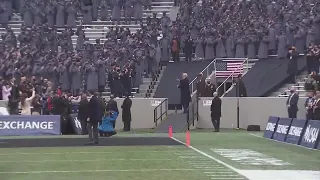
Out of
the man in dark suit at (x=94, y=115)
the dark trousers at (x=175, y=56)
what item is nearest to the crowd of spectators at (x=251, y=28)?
the dark trousers at (x=175, y=56)

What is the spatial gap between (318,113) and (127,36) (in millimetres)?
19082

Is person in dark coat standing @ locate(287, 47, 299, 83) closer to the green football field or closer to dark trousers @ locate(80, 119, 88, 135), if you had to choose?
dark trousers @ locate(80, 119, 88, 135)

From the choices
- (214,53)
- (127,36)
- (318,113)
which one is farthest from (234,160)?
(127,36)

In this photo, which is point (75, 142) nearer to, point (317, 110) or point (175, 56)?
point (317, 110)

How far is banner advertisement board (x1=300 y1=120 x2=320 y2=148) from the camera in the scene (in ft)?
80.9

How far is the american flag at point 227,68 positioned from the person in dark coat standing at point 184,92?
9.60 ft

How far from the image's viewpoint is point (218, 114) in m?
36.1

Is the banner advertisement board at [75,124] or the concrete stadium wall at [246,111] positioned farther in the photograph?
the concrete stadium wall at [246,111]

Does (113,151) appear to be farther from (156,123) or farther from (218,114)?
(156,123)

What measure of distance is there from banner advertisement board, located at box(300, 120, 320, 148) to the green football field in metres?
0.52

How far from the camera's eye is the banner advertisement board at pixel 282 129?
93.1ft

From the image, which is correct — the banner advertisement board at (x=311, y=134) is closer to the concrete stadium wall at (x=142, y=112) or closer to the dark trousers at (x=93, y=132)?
the dark trousers at (x=93, y=132)

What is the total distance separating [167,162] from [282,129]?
10.1 metres

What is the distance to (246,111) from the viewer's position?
3816 cm
